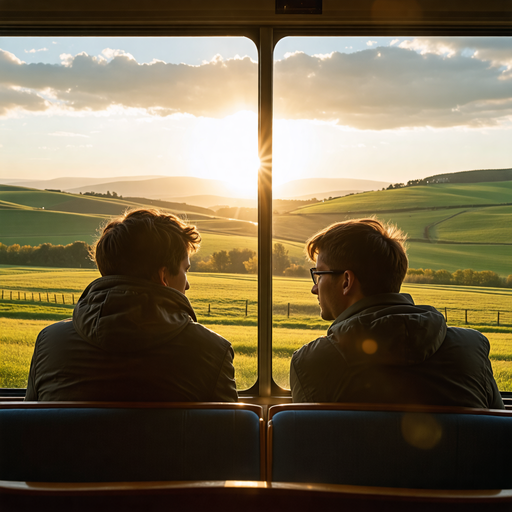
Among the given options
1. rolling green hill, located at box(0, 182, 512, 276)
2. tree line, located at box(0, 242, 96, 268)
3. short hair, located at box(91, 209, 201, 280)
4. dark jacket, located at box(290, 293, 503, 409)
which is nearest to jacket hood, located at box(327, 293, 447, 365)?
dark jacket, located at box(290, 293, 503, 409)

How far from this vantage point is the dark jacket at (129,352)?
1313mm

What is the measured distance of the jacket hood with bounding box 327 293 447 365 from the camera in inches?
51.1

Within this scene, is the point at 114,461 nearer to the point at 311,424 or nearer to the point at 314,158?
the point at 311,424

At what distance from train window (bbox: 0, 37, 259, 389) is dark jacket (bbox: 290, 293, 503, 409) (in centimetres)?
102

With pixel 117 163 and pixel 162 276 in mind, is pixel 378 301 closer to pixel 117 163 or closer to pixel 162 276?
pixel 162 276

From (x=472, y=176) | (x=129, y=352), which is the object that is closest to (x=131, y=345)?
(x=129, y=352)

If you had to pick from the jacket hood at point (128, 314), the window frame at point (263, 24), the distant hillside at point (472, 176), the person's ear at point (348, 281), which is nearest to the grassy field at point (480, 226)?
the distant hillside at point (472, 176)

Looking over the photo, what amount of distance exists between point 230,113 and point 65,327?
1.54 m

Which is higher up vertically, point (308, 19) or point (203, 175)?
point (308, 19)

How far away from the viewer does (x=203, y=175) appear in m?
2.50

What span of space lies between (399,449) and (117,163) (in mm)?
2034

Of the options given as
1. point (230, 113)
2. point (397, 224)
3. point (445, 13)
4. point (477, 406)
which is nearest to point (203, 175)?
point (230, 113)

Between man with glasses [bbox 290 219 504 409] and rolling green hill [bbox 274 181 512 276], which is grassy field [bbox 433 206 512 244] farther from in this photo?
man with glasses [bbox 290 219 504 409]

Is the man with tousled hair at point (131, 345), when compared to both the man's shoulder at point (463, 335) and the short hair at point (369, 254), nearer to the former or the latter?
the short hair at point (369, 254)
